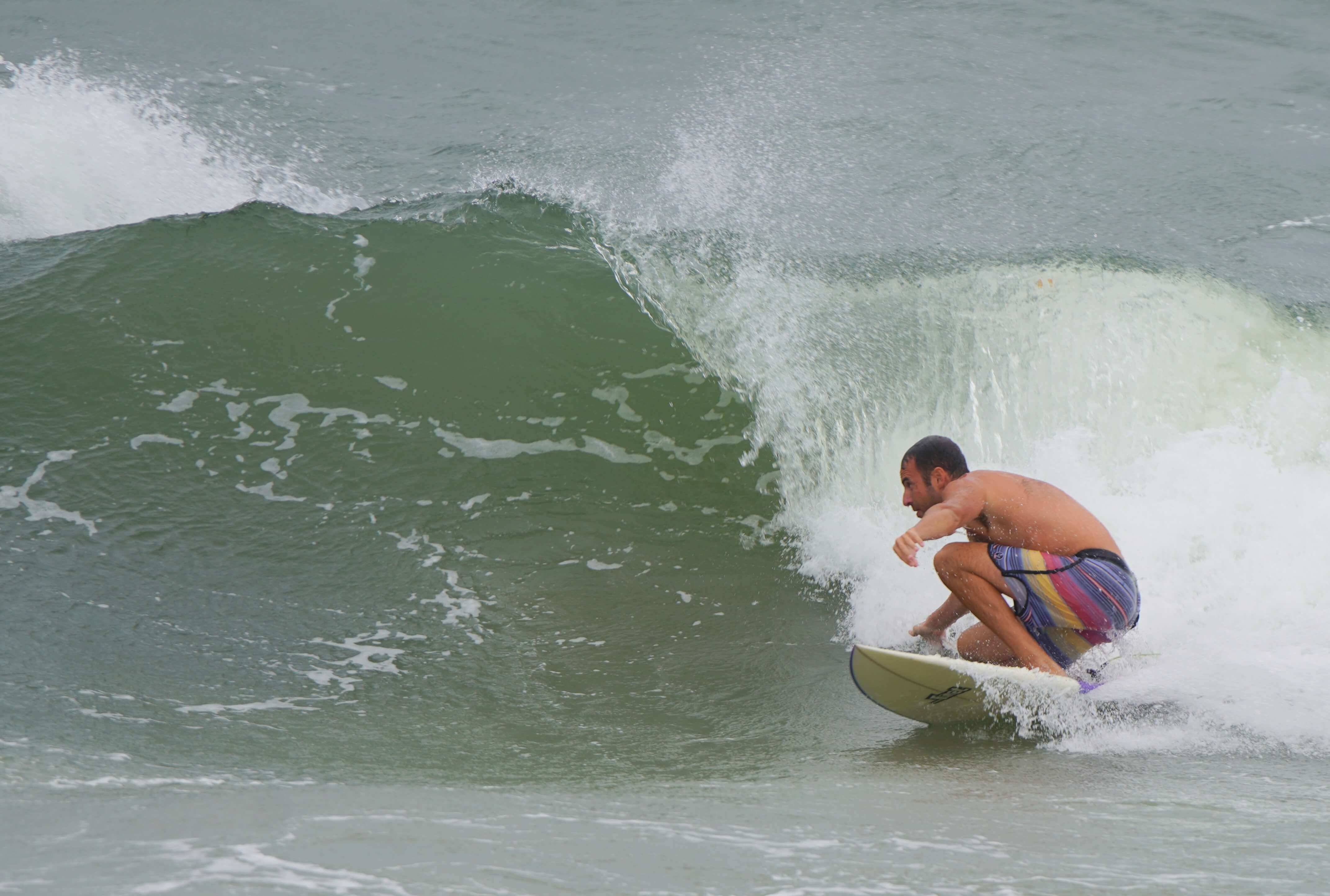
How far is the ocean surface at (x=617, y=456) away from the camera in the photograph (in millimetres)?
2467

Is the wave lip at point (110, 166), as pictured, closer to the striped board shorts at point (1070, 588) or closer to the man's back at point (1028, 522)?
the man's back at point (1028, 522)

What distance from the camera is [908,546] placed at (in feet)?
11.1

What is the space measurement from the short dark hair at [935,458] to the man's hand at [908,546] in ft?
1.55

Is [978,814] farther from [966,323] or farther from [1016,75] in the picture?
[1016,75]

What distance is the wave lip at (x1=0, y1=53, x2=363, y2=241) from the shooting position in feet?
26.9

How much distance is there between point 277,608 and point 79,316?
3.36m

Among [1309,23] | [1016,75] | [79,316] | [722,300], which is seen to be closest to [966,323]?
[722,300]

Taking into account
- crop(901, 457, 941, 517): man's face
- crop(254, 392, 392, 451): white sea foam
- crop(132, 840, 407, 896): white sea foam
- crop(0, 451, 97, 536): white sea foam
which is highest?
crop(254, 392, 392, 451): white sea foam

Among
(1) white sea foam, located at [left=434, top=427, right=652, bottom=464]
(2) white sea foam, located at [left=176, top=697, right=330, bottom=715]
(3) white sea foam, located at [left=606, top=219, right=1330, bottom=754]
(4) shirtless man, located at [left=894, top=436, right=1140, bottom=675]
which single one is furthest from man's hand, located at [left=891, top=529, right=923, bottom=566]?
(1) white sea foam, located at [left=434, top=427, right=652, bottom=464]

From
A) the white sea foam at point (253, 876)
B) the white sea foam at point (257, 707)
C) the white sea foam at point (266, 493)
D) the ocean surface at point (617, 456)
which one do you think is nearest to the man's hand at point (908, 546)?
the ocean surface at point (617, 456)

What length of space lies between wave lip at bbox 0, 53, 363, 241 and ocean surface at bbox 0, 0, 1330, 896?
0.19ft

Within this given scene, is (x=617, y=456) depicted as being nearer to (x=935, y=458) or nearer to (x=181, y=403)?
(x=181, y=403)

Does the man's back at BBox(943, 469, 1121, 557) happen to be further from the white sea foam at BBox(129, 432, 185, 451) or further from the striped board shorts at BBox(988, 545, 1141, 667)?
the white sea foam at BBox(129, 432, 185, 451)

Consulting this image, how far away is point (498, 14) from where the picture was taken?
46.5 ft
